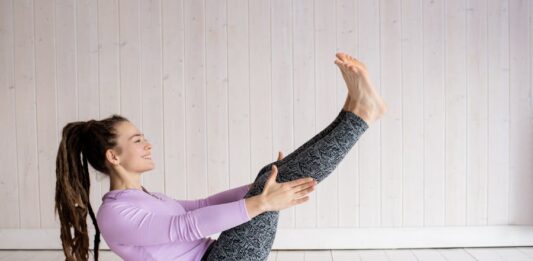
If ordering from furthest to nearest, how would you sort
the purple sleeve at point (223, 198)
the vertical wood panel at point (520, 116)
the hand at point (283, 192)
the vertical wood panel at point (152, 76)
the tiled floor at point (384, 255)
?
the vertical wood panel at point (152, 76)
the vertical wood panel at point (520, 116)
the tiled floor at point (384, 255)
the purple sleeve at point (223, 198)
the hand at point (283, 192)

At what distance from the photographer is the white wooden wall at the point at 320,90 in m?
3.51

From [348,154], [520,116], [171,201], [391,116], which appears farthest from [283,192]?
[520,116]

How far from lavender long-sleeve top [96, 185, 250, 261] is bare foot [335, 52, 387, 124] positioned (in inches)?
18.8

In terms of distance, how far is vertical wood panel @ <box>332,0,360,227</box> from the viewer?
3516 mm

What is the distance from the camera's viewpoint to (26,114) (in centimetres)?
370

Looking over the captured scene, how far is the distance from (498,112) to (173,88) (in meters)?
1.98

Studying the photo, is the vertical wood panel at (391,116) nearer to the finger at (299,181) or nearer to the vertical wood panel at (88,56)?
the vertical wood panel at (88,56)

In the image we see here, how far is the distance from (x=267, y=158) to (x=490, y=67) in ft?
4.77

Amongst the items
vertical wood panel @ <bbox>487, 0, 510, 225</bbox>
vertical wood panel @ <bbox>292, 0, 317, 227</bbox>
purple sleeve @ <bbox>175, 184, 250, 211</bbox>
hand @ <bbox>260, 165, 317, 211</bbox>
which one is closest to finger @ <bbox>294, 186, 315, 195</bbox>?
hand @ <bbox>260, 165, 317, 211</bbox>

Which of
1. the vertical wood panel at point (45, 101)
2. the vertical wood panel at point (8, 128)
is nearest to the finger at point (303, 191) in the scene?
the vertical wood panel at point (45, 101)

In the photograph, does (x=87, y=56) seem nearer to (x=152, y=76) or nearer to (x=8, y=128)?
(x=152, y=76)

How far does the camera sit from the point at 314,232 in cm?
357

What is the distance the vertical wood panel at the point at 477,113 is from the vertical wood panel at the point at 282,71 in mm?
1073

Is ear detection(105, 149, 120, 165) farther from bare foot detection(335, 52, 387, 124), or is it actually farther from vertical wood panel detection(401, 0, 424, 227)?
vertical wood panel detection(401, 0, 424, 227)
